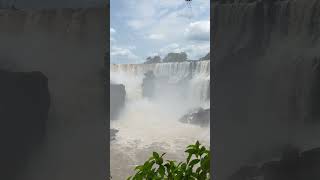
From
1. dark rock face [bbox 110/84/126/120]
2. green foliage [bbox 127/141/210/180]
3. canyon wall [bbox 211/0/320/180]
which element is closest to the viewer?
canyon wall [bbox 211/0/320/180]

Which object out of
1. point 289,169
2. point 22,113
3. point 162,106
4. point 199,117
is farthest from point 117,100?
point 289,169

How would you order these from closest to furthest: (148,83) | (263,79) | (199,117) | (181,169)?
(263,79), (181,169), (199,117), (148,83)

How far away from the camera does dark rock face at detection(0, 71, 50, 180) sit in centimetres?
201

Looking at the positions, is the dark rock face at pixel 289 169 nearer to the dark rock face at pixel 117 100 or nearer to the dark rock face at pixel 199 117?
the dark rock face at pixel 199 117

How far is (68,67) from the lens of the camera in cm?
198

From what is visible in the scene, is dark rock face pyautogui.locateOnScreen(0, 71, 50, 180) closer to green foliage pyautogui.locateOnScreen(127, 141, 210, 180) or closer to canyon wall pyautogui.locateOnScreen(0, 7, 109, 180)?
canyon wall pyautogui.locateOnScreen(0, 7, 109, 180)

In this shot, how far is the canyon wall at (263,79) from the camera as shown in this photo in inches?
72.2

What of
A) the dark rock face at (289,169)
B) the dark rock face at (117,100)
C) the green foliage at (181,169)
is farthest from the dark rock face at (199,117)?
the dark rock face at (289,169)

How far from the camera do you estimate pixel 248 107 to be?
74.9 inches

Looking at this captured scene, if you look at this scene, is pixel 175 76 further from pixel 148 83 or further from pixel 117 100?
pixel 117 100

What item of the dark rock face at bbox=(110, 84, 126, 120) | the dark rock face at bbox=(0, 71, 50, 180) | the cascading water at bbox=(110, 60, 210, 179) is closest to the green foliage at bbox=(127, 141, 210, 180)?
the dark rock face at bbox=(0, 71, 50, 180)

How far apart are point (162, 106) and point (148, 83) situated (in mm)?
3490

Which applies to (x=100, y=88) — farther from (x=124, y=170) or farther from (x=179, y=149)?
(x=179, y=149)

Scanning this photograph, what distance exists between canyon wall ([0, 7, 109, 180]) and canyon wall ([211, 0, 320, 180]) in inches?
24.9
